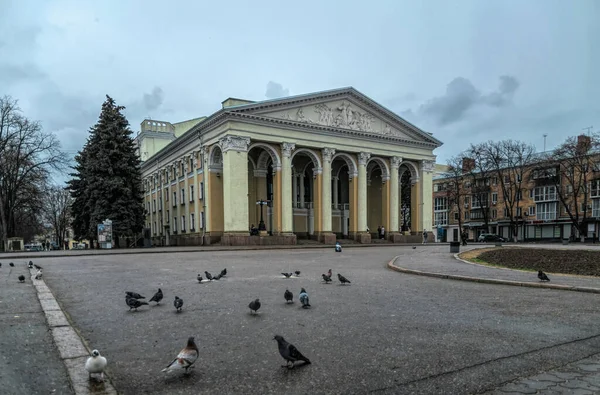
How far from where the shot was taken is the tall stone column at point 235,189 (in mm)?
39844

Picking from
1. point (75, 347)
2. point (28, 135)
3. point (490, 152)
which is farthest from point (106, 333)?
point (490, 152)

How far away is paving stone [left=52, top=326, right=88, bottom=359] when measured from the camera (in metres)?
4.59

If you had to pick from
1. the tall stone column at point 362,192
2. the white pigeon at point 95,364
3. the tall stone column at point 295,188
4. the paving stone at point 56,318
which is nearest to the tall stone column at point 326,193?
the tall stone column at point 362,192

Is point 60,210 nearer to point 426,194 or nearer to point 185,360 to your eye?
point 426,194

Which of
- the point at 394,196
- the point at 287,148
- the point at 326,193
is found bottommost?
the point at 394,196

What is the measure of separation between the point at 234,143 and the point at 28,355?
36292 mm

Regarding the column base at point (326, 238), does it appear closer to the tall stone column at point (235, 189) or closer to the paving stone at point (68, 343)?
the tall stone column at point (235, 189)

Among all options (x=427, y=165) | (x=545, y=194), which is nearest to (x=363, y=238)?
(x=427, y=165)

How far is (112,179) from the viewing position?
40781mm

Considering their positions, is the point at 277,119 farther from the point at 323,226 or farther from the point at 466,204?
the point at 466,204

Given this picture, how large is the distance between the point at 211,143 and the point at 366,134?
1787cm

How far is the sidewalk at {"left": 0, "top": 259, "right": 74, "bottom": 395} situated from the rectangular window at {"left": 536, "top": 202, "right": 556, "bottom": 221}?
2955 inches

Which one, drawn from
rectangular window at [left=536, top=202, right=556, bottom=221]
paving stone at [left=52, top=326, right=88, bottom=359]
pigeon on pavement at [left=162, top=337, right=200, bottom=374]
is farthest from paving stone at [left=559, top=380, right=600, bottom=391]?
rectangular window at [left=536, top=202, right=556, bottom=221]

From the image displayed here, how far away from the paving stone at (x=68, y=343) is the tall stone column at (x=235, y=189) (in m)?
34.1
